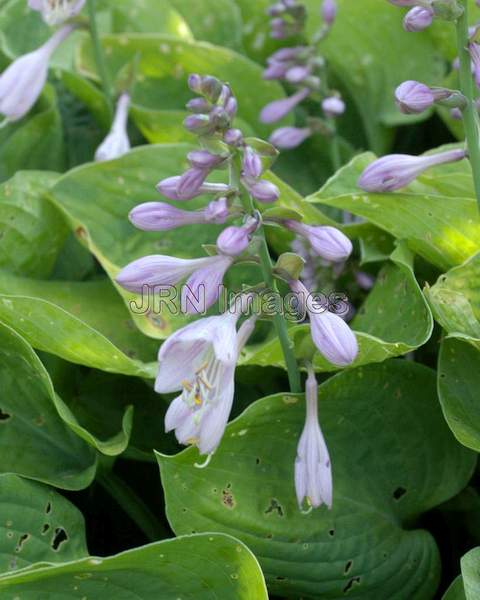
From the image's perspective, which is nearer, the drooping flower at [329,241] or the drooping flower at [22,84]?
the drooping flower at [329,241]

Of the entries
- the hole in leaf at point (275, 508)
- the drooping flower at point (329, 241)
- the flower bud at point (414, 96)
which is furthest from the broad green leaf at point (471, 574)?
the flower bud at point (414, 96)

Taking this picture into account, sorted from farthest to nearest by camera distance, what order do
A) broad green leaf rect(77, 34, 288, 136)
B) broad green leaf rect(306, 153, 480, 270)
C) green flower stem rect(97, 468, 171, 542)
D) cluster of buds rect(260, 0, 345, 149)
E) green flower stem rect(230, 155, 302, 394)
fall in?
broad green leaf rect(77, 34, 288, 136) → cluster of buds rect(260, 0, 345, 149) → green flower stem rect(97, 468, 171, 542) → broad green leaf rect(306, 153, 480, 270) → green flower stem rect(230, 155, 302, 394)

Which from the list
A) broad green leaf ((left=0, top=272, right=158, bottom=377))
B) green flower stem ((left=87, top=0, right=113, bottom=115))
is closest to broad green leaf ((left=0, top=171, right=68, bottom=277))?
broad green leaf ((left=0, top=272, right=158, bottom=377))

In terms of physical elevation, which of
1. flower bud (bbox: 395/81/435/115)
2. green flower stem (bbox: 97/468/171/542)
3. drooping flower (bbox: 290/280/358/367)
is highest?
flower bud (bbox: 395/81/435/115)

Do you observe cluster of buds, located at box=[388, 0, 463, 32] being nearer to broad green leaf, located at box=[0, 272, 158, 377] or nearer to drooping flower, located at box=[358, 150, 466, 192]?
drooping flower, located at box=[358, 150, 466, 192]

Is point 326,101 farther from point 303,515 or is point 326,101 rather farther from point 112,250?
point 303,515

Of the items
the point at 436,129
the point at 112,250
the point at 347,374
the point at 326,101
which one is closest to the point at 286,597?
the point at 347,374

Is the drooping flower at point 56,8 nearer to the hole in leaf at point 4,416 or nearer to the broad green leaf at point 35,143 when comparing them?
the broad green leaf at point 35,143
